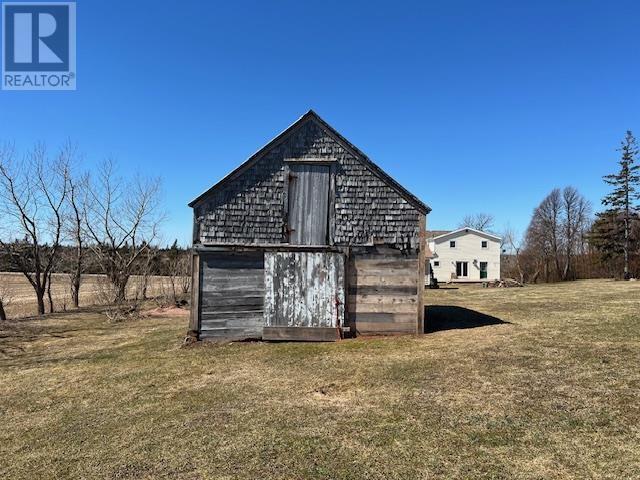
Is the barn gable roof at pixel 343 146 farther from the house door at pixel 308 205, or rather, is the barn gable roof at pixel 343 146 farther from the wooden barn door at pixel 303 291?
the wooden barn door at pixel 303 291

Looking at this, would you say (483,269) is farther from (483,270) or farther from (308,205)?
(308,205)

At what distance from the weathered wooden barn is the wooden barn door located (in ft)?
0.09

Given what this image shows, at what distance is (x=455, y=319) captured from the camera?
14.5 m

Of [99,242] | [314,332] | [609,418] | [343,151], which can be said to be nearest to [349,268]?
[314,332]

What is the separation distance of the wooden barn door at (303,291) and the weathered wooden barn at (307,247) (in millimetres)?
28

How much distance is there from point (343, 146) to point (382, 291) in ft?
14.1

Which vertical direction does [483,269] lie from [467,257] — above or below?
below

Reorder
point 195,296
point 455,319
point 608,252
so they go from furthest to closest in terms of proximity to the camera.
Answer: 1. point 608,252
2. point 455,319
3. point 195,296

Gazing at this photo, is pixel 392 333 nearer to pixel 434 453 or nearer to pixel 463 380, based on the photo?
pixel 463 380

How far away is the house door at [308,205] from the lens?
458 inches

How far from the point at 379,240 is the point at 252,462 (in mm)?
7742

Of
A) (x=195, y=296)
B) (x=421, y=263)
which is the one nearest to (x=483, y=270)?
(x=421, y=263)

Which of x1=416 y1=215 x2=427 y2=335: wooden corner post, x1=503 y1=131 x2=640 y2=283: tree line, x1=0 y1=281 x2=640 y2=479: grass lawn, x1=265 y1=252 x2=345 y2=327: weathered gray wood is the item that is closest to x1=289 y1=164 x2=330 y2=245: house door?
x1=265 y1=252 x2=345 y2=327: weathered gray wood

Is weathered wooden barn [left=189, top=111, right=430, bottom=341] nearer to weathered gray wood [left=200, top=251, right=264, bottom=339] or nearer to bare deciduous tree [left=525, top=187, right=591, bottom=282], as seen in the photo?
weathered gray wood [left=200, top=251, right=264, bottom=339]
